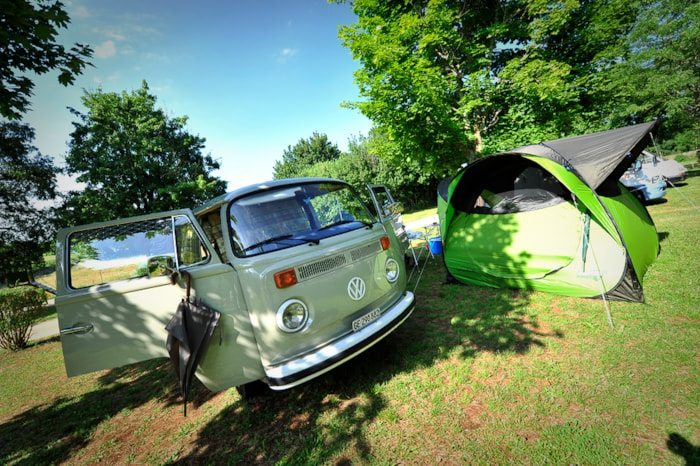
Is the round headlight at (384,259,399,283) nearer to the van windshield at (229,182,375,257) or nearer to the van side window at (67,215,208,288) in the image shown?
the van windshield at (229,182,375,257)

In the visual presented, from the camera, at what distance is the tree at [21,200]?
12.1 m

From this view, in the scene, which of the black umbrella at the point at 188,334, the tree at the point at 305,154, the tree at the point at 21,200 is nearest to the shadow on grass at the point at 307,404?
the black umbrella at the point at 188,334

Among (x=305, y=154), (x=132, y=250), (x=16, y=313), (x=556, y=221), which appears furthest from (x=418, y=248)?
(x=305, y=154)

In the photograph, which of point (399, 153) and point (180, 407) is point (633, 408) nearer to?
point (180, 407)

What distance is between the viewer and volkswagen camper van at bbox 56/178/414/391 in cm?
241

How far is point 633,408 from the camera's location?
2.24 metres

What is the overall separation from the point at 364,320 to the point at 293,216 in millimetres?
1479

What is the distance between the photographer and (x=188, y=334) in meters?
2.37

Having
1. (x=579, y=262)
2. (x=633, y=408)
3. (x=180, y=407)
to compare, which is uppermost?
(x=579, y=262)

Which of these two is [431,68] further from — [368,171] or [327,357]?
[368,171]

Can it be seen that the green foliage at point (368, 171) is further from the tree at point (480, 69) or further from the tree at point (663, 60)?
the tree at point (663, 60)

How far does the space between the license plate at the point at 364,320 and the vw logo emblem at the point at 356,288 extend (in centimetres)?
22

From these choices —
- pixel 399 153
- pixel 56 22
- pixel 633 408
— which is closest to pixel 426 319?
pixel 633 408

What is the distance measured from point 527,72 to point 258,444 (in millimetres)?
11921
